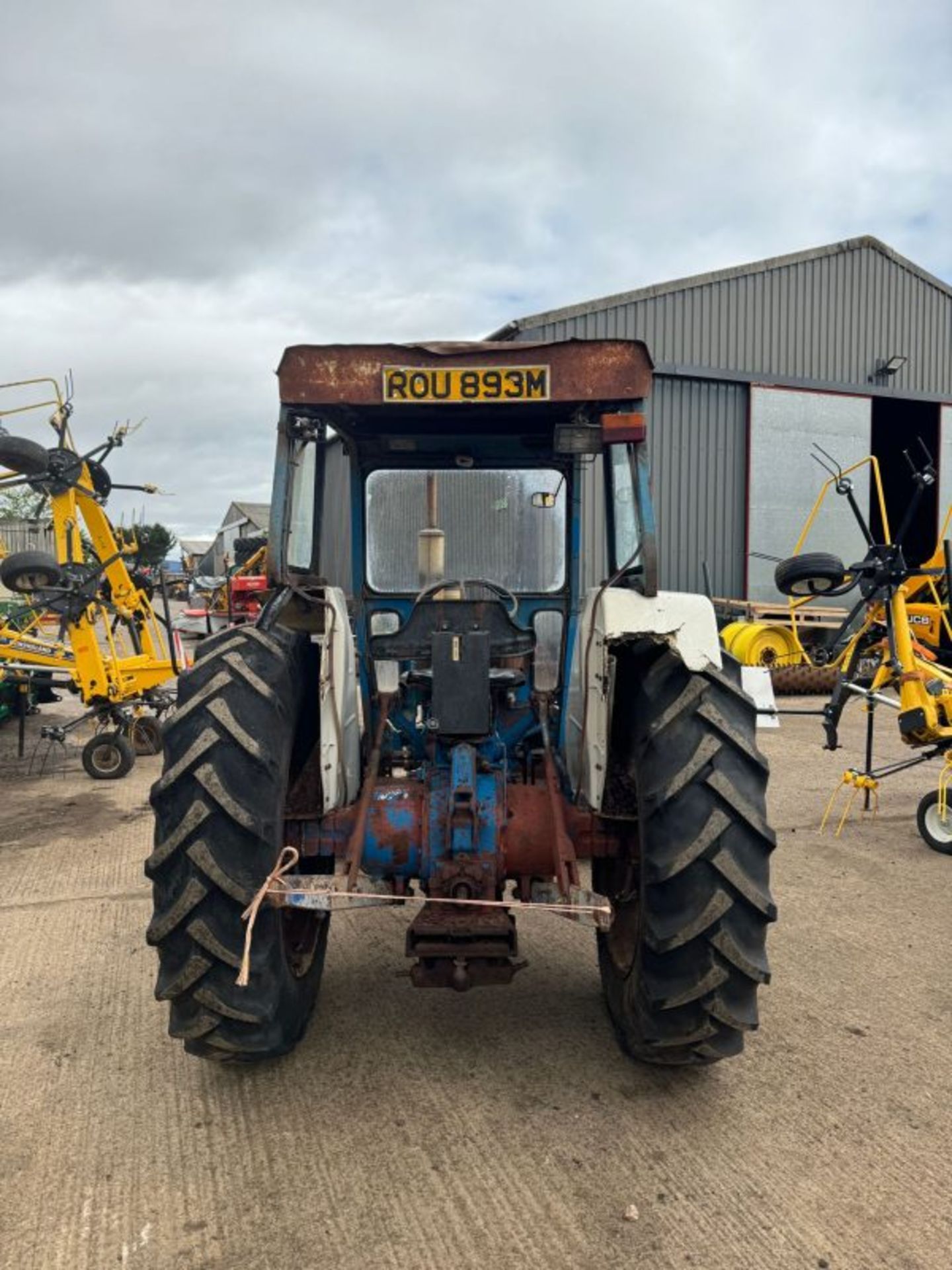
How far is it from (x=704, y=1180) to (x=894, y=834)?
4.36 metres

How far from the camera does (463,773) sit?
3.13 metres

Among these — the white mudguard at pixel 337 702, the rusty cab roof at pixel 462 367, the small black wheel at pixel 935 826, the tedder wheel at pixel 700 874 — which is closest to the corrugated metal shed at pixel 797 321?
the small black wheel at pixel 935 826

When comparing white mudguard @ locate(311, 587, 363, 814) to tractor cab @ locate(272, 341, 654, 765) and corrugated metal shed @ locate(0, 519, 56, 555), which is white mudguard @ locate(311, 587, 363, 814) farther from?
corrugated metal shed @ locate(0, 519, 56, 555)

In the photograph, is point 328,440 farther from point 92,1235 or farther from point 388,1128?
point 92,1235

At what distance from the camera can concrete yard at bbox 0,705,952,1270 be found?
238cm

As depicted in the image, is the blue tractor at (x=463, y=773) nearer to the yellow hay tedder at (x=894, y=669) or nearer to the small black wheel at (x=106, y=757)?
the yellow hay tedder at (x=894, y=669)

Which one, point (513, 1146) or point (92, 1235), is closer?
point (92, 1235)

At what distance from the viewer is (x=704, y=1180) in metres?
2.63

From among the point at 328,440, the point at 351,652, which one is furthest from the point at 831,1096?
the point at 328,440

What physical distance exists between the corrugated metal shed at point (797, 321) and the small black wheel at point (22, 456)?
7.20m

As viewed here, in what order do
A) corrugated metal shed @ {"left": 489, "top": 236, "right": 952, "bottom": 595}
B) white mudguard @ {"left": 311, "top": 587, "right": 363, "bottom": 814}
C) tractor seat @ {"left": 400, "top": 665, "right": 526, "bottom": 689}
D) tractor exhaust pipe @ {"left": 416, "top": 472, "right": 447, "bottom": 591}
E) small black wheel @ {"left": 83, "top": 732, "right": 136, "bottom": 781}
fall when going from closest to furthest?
1. white mudguard @ {"left": 311, "top": 587, "right": 363, "bottom": 814}
2. tractor seat @ {"left": 400, "top": 665, "right": 526, "bottom": 689}
3. tractor exhaust pipe @ {"left": 416, "top": 472, "right": 447, "bottom": 591}
4. small black wheel @ {"left": 83, "top": 732, "right": 136, "bottom": 781}
5. corrugated metal shed @ {"left": 489, "top": 236, "right": 952, "bottom": 595}

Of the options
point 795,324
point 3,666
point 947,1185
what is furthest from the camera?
point 795,324

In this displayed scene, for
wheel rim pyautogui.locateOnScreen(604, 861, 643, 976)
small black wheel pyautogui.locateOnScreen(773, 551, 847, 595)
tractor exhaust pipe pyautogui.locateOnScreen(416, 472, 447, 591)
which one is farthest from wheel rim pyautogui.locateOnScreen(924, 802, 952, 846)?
tractor exhaust pipe pyautogui.locateOnScreen(416, 472, 447, 591)

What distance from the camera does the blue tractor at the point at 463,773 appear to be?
9.15 ft
